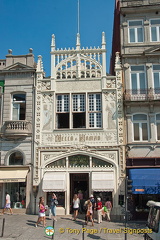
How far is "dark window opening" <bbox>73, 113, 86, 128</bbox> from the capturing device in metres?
20.6

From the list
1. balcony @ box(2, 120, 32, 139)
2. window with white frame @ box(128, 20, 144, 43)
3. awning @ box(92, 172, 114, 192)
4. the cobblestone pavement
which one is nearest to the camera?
the cobblestone pavement

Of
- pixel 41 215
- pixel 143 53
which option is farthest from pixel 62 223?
pixel 143 53

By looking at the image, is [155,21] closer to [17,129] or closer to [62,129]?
[62,129]

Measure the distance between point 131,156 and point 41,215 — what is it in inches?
305

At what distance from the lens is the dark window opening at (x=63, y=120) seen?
68.0 ft

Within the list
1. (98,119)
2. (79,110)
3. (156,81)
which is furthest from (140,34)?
(79,110)

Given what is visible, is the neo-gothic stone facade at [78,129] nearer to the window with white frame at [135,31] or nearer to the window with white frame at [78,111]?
the window with white frame at [78,111]

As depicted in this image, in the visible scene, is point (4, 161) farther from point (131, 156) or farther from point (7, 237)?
point (131, 156)

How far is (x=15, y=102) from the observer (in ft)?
70.2

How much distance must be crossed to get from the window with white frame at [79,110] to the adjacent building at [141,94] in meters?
3.21

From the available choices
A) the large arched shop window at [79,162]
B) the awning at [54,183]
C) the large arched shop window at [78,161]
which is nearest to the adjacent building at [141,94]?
the large arched shop window at [79,162]

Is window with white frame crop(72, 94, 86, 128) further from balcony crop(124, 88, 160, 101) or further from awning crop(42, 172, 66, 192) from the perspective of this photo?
awning crop(42, 172, 66, 192)

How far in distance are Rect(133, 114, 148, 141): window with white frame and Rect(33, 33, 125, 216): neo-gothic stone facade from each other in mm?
1087

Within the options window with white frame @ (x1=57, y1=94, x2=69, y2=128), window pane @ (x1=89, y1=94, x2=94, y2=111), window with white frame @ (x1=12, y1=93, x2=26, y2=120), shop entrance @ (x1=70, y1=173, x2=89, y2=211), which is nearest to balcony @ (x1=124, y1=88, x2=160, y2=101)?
window pane @ (x1=89, y1=94, x2=94, y2=111)
